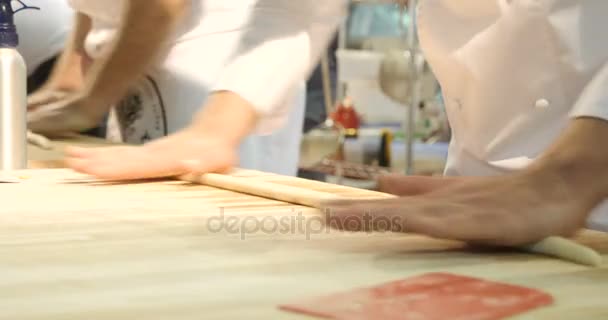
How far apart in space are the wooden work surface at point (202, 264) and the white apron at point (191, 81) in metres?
0.56

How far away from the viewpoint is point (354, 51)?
382cm

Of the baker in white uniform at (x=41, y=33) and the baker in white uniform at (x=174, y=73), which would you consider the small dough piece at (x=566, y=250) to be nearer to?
the baker in white uniform at (x=174, y=73)

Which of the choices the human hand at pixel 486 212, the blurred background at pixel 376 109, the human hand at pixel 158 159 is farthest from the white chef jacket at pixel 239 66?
the blurred background at pixel 376 109

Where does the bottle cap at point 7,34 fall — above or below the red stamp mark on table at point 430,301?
above

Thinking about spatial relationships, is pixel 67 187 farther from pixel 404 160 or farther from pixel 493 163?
pixel 404 160

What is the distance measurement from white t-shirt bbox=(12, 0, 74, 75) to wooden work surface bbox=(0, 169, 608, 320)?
111 cm

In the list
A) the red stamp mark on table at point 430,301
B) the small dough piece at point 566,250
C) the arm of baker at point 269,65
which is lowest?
the red stamp mark on table at point 430,301

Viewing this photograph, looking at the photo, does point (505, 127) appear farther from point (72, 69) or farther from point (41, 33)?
point (41, 33)

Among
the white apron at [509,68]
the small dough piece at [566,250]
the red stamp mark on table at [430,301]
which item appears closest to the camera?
the red stamp mark on table at [430,301]

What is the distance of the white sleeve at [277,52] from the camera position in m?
1.11

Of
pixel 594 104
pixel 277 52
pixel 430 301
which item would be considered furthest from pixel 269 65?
pixel 430 301

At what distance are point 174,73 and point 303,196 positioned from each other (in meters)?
0.63

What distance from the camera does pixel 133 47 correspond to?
1.33 m

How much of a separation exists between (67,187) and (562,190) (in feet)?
1.56
